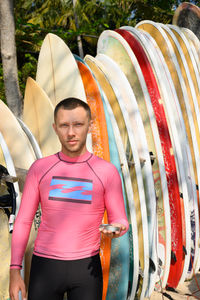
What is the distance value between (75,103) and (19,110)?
3.93 m

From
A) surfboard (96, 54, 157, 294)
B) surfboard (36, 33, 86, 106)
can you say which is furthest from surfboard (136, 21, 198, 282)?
surfboard (36, 33, 86, 106)

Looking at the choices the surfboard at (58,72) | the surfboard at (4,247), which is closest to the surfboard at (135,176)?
the surfboard at (58,72)

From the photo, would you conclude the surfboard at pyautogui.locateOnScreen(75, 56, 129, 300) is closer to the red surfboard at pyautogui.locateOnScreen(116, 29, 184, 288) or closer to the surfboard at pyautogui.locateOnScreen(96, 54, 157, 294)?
the surfboard at pyautogui.locateOnScreen(96, 54, 157, 294)

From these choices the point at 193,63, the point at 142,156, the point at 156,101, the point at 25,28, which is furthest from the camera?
the point at 25,28

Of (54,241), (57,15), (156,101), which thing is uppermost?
(57,15)

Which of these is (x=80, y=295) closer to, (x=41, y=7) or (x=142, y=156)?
(x=142, y=156)

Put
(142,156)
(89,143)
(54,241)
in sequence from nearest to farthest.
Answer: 1. (54,241)
2. (89,143)
3. (142,156)

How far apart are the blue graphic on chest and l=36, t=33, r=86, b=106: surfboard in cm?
120

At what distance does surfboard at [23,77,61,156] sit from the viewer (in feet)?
8.21

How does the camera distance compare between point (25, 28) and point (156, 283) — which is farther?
point (25, 28)

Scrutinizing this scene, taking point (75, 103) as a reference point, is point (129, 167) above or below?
below

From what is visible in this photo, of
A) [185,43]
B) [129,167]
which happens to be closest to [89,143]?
[129,167]

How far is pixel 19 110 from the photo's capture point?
521cm

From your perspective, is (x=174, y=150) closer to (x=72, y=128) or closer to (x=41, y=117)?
(x=41, y=117)
